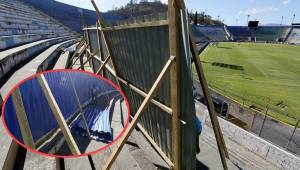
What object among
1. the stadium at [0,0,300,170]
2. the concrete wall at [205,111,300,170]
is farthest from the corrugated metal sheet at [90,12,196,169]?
the concrete wall at [205,111,300,170]

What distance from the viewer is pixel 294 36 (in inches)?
3770

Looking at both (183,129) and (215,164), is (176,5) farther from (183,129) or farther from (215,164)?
(215,164)

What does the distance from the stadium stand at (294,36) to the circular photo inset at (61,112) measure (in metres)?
108

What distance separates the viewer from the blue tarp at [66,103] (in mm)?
3359

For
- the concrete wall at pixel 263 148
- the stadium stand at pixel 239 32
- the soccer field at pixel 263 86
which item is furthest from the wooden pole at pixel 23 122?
the stadium stand at pixel 239 32

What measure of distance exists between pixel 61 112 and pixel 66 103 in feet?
0.71

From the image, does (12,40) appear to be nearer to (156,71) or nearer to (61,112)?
(156,71)

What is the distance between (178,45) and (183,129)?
1.80 meters

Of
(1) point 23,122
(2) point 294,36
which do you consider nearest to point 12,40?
(1) point 23,122

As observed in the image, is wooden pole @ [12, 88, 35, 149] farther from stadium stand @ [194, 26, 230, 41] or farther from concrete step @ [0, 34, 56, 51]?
stadium stand @ [194, 26, 230, 41]

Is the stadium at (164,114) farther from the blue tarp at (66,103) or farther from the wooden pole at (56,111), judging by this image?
the blue tarp at (66,103)

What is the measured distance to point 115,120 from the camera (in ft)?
17.8

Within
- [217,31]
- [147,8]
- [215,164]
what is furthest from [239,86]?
[147,8]

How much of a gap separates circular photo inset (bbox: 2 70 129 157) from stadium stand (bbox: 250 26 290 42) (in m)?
115
